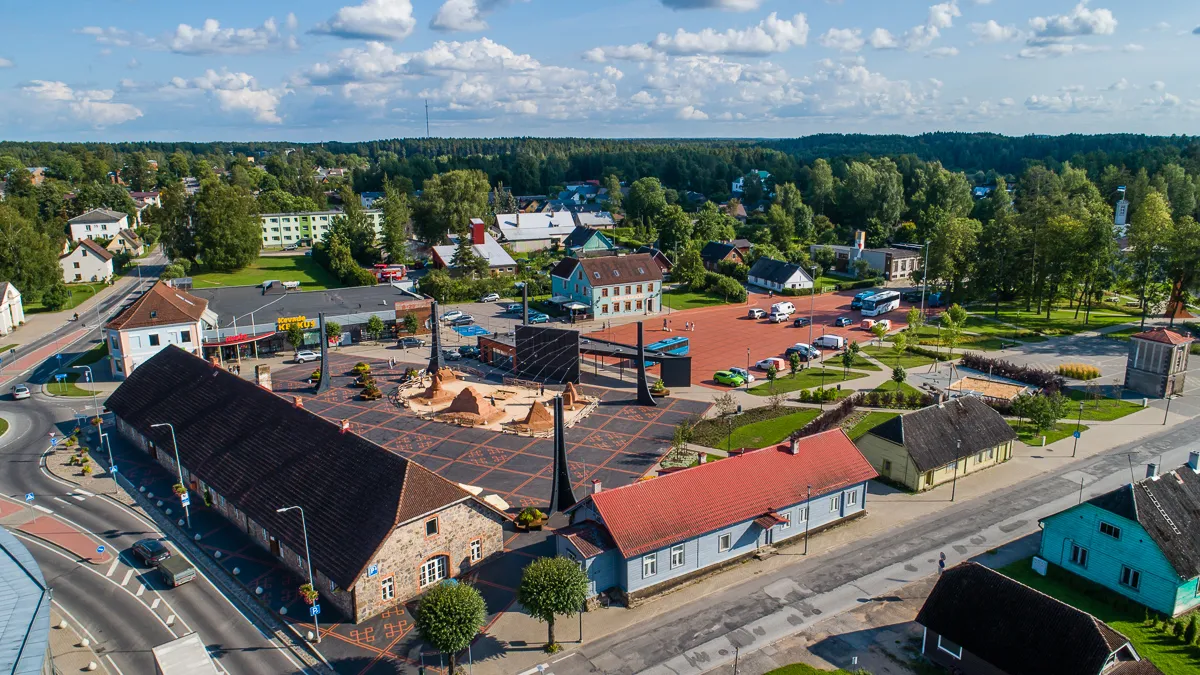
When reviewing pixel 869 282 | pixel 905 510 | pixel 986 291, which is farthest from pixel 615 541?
pixel 869 282

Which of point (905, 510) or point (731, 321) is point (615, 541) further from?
point (731, 321)

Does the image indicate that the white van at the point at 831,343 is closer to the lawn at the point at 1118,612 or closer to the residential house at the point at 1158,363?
the residential house at the point at 1158,363

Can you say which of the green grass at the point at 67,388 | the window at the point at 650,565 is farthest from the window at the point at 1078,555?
the green grass at the point at 67,388

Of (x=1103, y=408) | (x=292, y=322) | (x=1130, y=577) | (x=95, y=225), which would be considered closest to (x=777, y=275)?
(x=1103, y=408)

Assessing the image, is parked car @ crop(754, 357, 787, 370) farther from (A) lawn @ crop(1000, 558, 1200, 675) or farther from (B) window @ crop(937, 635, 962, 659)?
(B) window @ crop(937, 635, 962, 659)

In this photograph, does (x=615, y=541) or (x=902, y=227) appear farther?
(x=902, y=227)

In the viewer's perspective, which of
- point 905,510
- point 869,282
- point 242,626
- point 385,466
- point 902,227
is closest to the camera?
point 242,626

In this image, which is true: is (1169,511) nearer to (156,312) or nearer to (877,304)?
(877,304)

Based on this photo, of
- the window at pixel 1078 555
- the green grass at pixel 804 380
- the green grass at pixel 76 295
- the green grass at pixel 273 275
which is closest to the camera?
the window at pixel 1078 555
